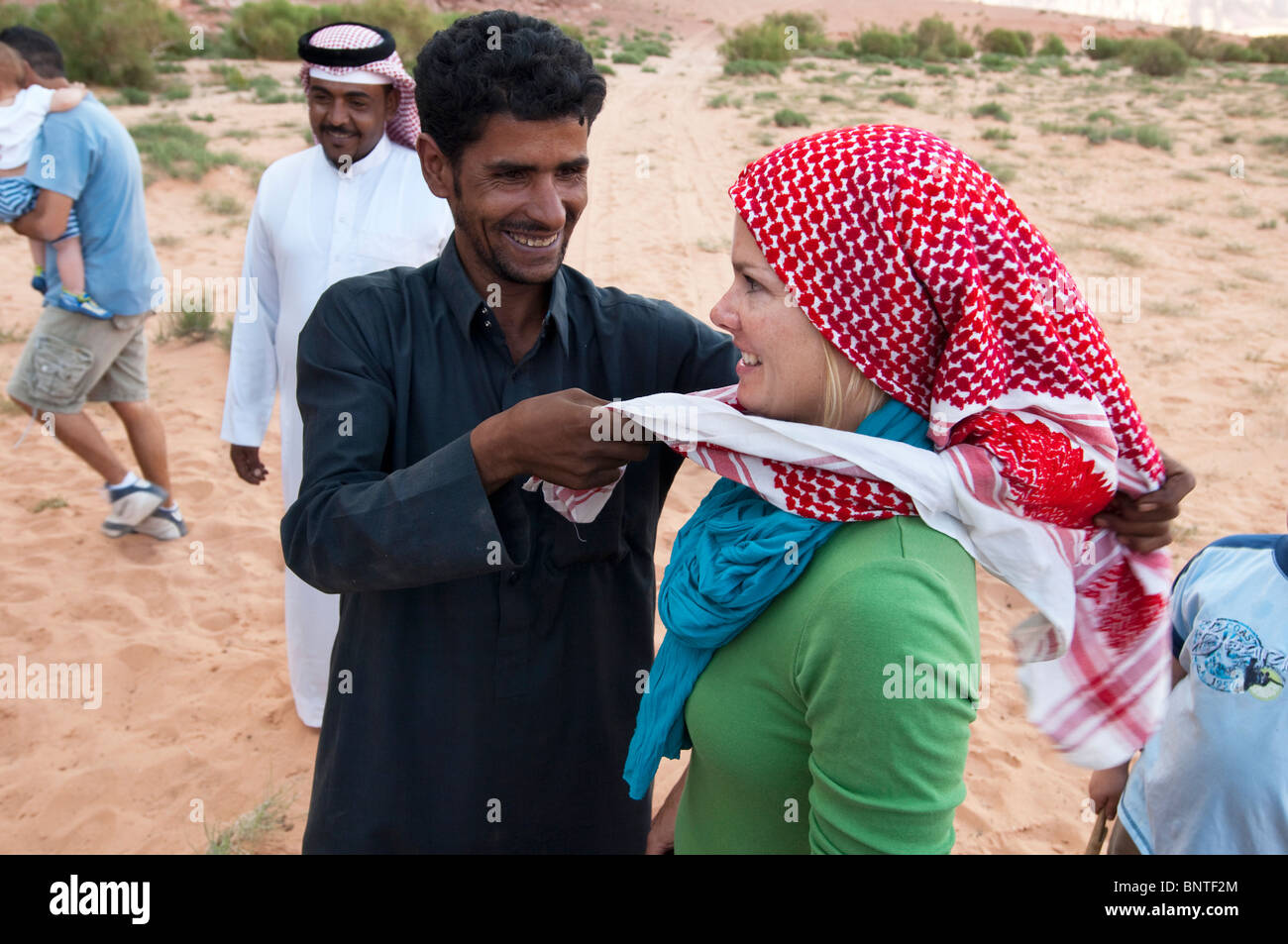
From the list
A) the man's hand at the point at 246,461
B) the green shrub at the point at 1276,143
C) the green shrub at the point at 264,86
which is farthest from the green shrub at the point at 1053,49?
the man's hand at the point at 246,461

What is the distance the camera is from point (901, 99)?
2058 centimetres

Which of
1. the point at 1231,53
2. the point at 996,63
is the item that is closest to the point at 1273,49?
the point at 1231,53

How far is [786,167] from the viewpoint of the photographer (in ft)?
4.50

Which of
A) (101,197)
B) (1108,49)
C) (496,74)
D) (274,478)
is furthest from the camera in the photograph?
(1108,49)

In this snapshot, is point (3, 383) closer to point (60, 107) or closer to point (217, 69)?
point (60, 107)

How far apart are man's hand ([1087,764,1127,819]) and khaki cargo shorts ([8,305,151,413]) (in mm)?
4573

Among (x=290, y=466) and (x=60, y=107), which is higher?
(x=60, y=107)

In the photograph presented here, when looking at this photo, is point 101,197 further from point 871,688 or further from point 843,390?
point 871,688

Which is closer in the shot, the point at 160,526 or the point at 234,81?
the point at 160,526

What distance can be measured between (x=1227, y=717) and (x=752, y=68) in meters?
28.8

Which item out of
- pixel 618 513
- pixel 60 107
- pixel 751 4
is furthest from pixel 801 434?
pixel 751 4

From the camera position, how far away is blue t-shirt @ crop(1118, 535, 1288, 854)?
1.83 metres

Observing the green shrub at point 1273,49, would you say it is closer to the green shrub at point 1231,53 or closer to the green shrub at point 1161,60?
the green shrub at point 1231,53
